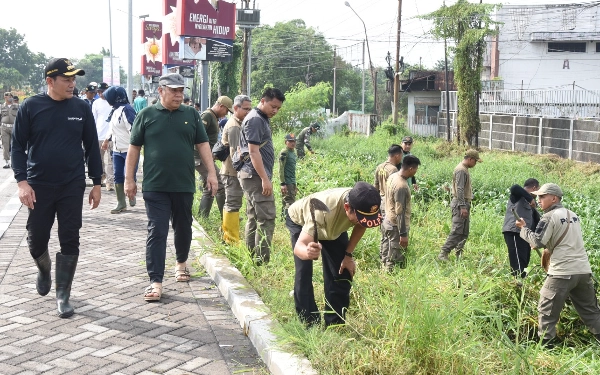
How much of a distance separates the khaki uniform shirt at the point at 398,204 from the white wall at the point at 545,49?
126 ft

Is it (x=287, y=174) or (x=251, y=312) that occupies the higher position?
(x=287, y=174)

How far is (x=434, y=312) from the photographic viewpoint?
4344 millimetres

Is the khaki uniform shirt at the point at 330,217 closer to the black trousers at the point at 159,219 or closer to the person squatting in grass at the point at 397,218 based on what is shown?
the black trousers at the point at 159,219

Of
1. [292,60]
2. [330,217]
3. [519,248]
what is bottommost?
[519,248]

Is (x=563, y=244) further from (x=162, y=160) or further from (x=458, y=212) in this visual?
(x=162, y=160)

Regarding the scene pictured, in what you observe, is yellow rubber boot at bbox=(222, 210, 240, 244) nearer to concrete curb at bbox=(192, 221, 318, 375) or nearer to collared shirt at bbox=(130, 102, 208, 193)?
concrete curb at bbox=(192, 221, 318, 375)

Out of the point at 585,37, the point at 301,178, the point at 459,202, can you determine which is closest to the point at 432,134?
the point at 585,37

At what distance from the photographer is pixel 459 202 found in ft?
31.9

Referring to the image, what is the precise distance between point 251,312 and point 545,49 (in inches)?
1738

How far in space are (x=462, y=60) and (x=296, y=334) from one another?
89.8 ft

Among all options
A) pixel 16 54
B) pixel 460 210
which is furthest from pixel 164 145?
pixel 16 54

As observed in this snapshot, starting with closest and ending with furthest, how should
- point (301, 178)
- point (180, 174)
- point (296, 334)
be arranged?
point (296, 334) < point (180, 174) < point (301, 178)

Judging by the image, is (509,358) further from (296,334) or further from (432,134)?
(432,134)

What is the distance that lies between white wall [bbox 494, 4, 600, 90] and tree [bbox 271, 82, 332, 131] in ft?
61.8
